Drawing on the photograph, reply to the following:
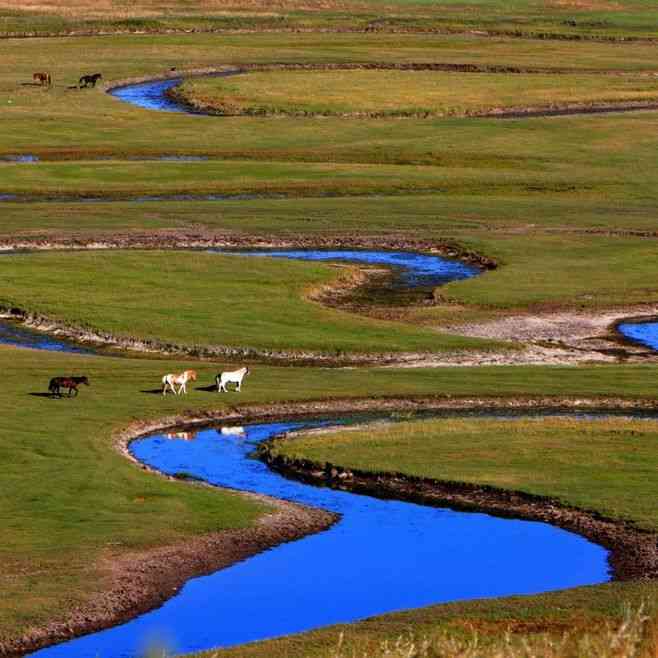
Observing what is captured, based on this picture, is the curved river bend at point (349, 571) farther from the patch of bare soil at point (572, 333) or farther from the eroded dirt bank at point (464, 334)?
the patch of bare soil at point (572, 333)

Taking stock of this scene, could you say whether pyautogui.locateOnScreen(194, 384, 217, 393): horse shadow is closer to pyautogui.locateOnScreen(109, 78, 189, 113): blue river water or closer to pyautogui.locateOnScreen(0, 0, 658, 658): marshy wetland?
pyautogui.locateOnScreen(0, 0, 658, 658): marshy wetland

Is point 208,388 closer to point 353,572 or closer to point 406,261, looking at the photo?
point 353,572

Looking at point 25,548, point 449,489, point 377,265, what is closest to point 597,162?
point 377,265

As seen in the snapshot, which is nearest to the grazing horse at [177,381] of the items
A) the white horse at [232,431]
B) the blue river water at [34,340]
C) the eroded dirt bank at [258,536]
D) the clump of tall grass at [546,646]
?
the eroded dirt bank at [258,536]

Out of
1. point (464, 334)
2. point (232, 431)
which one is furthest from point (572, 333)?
point (232, 431)

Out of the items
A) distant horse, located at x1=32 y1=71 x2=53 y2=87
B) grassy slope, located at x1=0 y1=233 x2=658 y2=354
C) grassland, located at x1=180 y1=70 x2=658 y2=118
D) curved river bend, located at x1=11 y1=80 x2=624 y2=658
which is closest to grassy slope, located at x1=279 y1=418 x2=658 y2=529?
curved river bend, located at x1=11 y1=80 x2=624 y2=658

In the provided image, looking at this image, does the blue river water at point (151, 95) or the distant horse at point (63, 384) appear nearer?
the distant horse at point (63, 384)

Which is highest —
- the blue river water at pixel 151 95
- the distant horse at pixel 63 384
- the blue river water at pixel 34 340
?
the blue river water at pixel 151 95
